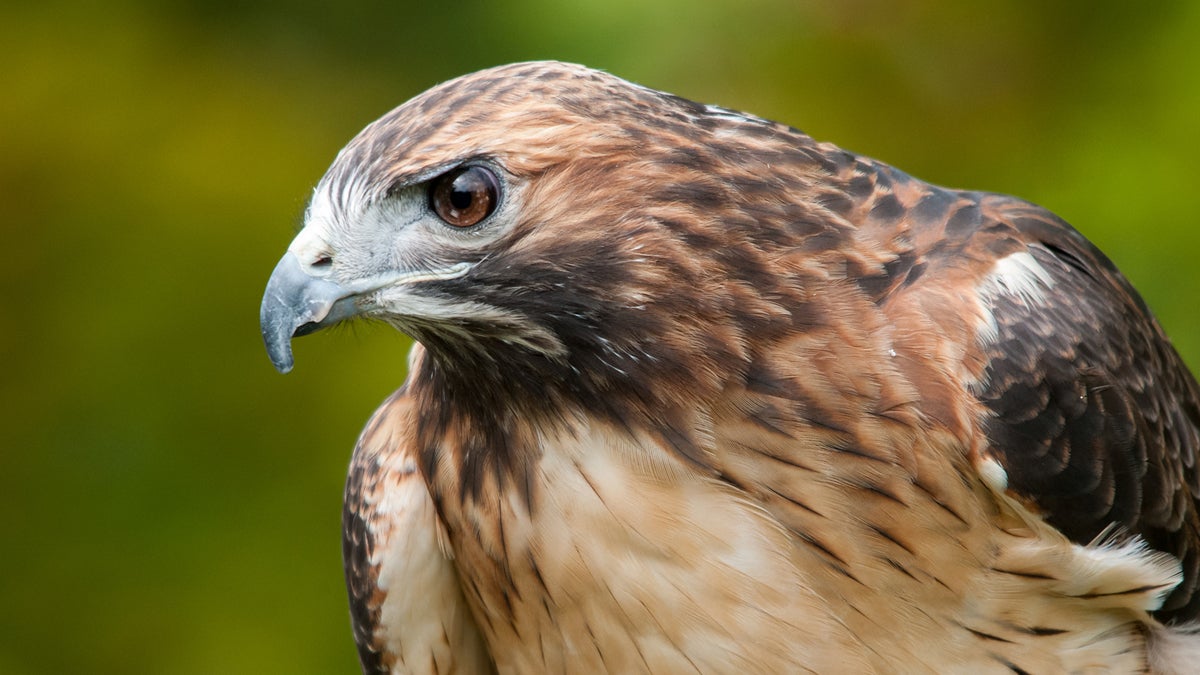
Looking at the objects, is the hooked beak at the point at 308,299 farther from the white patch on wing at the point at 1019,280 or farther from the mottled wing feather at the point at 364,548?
the white patch on wing at the point at 1019,280

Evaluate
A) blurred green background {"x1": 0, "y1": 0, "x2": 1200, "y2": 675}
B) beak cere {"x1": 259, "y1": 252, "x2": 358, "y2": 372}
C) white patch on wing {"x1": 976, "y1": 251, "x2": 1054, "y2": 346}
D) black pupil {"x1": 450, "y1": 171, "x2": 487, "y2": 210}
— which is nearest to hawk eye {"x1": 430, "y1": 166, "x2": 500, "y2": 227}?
black pupil {"x1": 450, "y1": 171, "x2": 487, "y2": 210}

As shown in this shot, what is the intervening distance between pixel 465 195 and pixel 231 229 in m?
2.67

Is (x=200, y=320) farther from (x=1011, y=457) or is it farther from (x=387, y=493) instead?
(x=1011, y=457)

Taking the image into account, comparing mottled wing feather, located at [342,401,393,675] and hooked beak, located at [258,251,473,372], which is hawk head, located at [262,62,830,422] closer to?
hooked beak, located at [258,251,473,372]

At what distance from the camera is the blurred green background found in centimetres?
488

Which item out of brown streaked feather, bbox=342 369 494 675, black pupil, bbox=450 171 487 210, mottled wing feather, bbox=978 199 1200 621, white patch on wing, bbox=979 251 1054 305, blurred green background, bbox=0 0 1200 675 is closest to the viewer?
black pupil, bbox=450 171 487 210

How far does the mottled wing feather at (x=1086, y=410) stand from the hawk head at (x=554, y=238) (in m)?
0.46

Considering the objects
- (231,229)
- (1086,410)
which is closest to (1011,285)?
(1086,410)

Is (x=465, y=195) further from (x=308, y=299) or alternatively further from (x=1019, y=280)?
(x=1019, y=280)

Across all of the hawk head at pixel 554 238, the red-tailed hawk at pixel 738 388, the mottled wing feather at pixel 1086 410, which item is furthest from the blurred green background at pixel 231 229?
the hawk head at pixel 554 238

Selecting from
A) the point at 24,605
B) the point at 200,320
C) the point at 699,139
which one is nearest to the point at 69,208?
the point at 200,320

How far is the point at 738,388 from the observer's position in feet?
9.12

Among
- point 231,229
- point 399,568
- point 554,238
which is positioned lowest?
point 399,568

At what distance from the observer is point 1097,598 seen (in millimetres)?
2961
